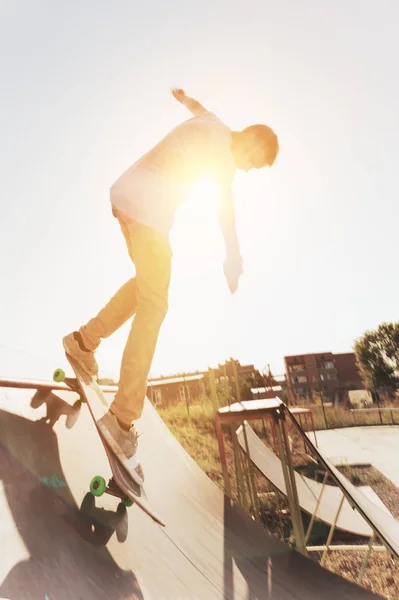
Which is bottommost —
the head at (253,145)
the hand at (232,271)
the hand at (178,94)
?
the hand at (232,271)

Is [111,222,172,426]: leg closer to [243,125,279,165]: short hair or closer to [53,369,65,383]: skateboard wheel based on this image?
[53,369,65,383]: skateboard wheel

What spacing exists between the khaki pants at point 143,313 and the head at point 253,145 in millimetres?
777

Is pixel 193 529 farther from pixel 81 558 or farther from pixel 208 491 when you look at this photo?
pixel 81 558

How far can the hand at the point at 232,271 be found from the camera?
1.72 metres

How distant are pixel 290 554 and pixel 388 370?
37.2 m

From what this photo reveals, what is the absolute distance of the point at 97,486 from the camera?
1597 millimetres

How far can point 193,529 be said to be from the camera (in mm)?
2158

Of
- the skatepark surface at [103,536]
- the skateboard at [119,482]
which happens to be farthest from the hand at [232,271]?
the skatepark surface at [103,536]

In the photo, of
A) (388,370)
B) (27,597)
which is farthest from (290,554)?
(388,370)

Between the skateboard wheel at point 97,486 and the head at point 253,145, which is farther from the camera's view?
the head at point 253,145

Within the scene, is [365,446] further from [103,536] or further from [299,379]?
[299,379]

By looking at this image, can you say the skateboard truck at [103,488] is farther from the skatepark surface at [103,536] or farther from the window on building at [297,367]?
the window on building at [297,367]

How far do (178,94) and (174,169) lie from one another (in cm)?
114

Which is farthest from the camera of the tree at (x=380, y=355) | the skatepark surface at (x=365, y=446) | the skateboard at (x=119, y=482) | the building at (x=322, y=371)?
the building at (x=322, y=371)
